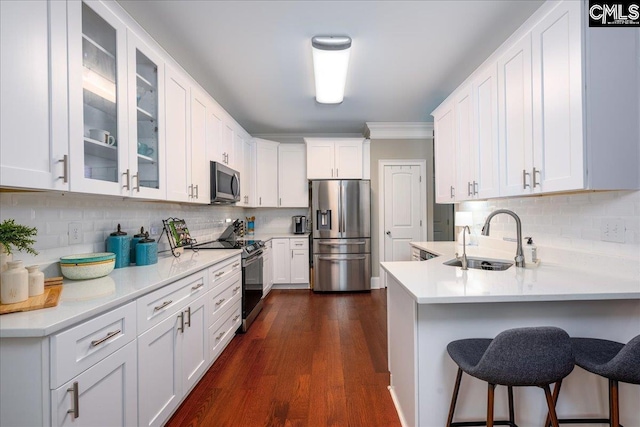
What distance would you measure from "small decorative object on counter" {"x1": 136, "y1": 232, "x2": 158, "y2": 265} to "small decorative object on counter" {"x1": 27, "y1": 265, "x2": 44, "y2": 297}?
2.41ft

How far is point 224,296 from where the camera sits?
2.54 meters

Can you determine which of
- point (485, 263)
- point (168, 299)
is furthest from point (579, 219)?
point (168, 299)

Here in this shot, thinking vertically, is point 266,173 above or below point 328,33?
below

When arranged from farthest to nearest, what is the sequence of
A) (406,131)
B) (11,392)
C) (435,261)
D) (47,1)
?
(406,131) → (435,261) → (47,1) → (11,392)

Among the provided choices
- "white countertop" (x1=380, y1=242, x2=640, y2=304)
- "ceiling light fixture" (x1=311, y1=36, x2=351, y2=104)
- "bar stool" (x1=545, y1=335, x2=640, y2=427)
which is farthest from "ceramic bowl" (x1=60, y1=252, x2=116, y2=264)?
"bar stool" (x1=545, y1=335, x2=640, y2=427)

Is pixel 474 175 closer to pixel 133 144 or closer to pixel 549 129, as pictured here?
pixel 549 129

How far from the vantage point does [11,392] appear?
0.96 metres

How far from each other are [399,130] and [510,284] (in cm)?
371

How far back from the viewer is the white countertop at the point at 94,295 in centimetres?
95

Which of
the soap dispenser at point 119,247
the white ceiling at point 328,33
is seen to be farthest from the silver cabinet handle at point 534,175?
the soap dispenser at point 119,247

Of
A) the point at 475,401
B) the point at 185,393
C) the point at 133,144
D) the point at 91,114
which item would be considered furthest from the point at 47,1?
the point at 475,401

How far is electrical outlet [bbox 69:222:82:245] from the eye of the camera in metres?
1.72

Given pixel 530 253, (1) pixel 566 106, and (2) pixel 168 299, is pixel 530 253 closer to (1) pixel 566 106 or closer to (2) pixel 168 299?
(1) pixel 566 106

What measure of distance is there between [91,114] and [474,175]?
2698 mm
